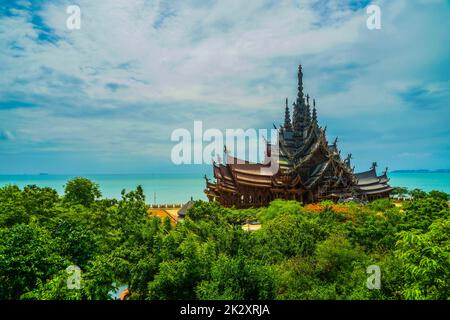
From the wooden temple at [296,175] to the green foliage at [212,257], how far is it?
59.8 ft

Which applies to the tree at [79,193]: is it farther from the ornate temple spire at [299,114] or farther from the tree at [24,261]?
the ornate temple spire at [299,114]

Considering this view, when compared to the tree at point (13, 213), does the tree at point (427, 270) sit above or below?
below

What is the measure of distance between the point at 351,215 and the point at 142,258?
50.3 ft

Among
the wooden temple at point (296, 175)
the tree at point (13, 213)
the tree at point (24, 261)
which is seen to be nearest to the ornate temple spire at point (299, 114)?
the wooden temple at point (296, 175)

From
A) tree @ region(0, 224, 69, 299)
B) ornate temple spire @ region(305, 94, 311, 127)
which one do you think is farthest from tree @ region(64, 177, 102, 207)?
ornate temple spire @ region(305, 94, 311, 127)

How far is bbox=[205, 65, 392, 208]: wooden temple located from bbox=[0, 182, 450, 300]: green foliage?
18.2m

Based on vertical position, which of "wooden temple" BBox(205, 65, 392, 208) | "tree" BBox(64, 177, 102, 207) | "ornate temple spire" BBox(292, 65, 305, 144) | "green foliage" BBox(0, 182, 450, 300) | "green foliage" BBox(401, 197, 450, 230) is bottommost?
"green foliage" BBox(0, 182, 450, 300)

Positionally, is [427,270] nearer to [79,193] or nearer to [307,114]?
[79,193]

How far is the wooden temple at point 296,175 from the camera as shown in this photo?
3866 centimetres

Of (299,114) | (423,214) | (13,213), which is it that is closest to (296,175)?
(299,114)

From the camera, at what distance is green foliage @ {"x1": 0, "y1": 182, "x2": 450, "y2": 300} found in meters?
10.3

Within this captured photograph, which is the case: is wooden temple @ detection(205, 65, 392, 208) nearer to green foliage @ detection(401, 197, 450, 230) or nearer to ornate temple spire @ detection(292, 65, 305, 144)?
ornate temple spire @ detection(292, 65, 305, 144)
